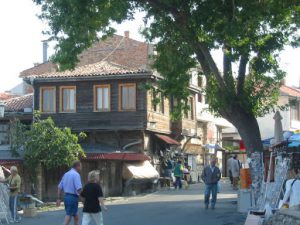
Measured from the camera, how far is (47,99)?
3584cm

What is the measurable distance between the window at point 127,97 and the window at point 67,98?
3058 millimetres

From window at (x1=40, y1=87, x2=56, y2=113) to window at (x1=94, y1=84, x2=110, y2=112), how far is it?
267 cm

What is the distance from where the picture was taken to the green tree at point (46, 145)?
28.6 metres

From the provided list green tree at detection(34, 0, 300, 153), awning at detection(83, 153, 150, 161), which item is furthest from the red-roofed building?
green tree at detection(34, 0, 300, 153)

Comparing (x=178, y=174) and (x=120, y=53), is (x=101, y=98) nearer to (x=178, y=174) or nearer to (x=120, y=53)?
(x=178, y=174)

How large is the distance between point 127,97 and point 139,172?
4.48 meters

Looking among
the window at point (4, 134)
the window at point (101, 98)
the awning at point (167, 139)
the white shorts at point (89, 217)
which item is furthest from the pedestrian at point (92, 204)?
the window at point (4, 134)

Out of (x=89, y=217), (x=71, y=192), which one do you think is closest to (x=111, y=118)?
(x=71, y=192)

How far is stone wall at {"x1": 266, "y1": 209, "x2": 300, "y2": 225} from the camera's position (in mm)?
9951

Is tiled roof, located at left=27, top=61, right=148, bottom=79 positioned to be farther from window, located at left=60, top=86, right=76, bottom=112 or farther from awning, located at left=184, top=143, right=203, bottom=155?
awning, located at left=184, top=143, right=203, bottom=155

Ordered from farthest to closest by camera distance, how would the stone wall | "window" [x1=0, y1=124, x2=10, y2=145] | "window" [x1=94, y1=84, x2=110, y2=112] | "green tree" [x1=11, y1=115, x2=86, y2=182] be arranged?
"window" [x1=0, y1=124, x2=10, y2=145]
"window" [x1=94, y1=84, x2=110, y2=112]
"green tree" [x1=11, y1=115, x2=86, y2=182]
the stone wall

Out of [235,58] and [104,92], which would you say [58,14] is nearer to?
[235,58]

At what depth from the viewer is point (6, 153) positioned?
32.8 m

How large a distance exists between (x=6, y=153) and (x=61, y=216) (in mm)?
13977
